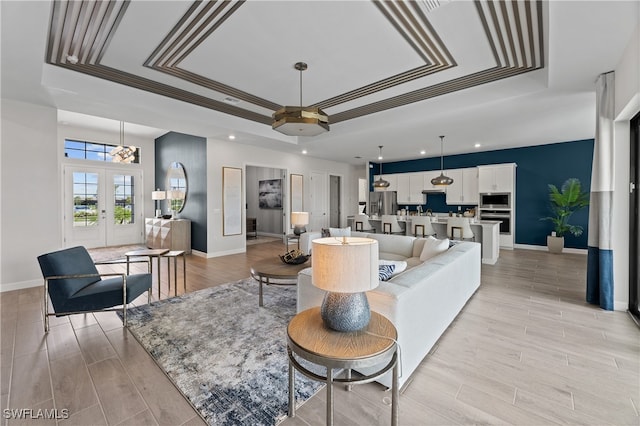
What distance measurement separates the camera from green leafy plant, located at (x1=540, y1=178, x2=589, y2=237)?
618cm

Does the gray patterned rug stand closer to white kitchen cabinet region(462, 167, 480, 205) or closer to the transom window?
the transom window

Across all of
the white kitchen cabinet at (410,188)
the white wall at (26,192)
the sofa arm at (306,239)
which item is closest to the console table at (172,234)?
the white wall at (26,192)

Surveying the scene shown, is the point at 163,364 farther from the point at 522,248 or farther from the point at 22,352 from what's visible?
the point at 522,248

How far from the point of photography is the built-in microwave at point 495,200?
24.2 feet

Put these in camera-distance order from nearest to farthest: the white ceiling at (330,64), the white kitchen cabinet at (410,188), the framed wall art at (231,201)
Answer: the white ceiling at (330,64)
the framed wall art at (231,201)
the white kitchen cabinet at (410,188)

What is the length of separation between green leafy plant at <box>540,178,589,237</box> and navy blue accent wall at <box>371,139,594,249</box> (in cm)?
19

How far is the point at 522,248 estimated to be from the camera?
7.32 metres

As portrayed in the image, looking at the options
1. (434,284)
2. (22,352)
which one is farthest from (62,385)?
(434,284)

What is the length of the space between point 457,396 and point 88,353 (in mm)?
2944

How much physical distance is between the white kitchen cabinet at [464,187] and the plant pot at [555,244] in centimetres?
192

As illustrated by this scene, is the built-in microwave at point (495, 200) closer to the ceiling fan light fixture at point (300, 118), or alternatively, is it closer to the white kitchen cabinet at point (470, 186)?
the white kitchen cabinet at point (470, 186)

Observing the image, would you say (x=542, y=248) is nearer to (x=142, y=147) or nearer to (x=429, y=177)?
(x=429, y=177)

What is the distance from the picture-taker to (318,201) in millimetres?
9227

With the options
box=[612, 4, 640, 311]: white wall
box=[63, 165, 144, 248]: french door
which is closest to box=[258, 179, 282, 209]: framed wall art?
box=[63, 165, 144, 248]: french door
